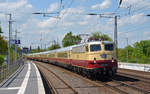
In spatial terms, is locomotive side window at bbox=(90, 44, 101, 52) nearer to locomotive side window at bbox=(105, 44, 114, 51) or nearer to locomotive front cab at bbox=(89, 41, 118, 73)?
locomotive front cab at bbox=(89, 41, 118, 73)

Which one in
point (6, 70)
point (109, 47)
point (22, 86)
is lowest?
point (22, 86)

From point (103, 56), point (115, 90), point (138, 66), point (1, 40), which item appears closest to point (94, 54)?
point (103, 56)

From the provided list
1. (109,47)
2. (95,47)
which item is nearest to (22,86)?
Answer: (95,47)

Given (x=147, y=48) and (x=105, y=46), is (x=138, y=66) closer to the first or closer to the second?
(x=105, y=46)

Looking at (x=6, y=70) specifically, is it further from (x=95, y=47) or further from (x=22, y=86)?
(x=95, y=47)

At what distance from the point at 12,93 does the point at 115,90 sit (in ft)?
18.5

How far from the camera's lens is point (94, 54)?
1784 centimetres

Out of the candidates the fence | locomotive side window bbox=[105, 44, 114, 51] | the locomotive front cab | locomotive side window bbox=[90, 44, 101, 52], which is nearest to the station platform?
the fence

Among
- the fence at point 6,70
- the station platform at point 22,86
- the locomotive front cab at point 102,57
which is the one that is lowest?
the station platform at point 22,86

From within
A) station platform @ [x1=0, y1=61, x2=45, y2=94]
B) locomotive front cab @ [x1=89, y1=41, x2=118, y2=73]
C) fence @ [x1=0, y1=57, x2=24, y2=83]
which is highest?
locomotive front cab @ [x1=89, y1=41, x2=118, y2=73]

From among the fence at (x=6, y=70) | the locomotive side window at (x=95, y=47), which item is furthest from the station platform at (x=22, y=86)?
the locomotive side window at (x=95, y=47)

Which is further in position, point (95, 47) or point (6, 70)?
point (6, 70)

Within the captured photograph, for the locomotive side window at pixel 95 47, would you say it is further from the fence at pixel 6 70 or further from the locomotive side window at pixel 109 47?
the fence at pixel 6 70

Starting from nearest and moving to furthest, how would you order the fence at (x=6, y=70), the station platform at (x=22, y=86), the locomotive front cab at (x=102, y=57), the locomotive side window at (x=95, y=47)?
1. the station platform at (x=22, y=86)
2. the locomotive front cab at (x=102, y=57)
3. the locomotive side window at (x=95, y=47)
4. the fence at (x=6, y=70)
